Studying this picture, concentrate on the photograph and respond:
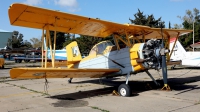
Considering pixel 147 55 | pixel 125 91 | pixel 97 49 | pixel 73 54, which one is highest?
pixel 97 49

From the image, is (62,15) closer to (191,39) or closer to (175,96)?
(175,96)

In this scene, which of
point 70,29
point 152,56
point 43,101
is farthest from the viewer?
point 70,29

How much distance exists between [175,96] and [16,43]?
65882mm

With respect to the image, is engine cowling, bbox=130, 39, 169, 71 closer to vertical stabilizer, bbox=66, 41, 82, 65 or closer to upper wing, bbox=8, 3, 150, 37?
upper wing, bbox=8, 3, 150, 37

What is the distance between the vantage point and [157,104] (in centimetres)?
626

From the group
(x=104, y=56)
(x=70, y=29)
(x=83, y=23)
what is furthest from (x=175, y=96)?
(x=70, y=29)

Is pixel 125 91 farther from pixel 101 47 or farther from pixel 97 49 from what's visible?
pixel 97 49

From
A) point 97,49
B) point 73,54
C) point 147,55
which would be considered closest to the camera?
point 147,55

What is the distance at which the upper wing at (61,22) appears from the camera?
6.41 m

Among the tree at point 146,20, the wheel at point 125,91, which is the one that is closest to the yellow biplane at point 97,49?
the wheel at point 125,91

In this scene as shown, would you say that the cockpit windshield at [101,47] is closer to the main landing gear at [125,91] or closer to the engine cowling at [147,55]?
the engine cowling at [147,55]

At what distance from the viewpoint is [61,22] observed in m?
7.91

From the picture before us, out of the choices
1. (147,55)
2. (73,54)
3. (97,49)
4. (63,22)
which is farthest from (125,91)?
(73,54)

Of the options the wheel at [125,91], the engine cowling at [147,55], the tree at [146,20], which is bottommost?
the wheel at [125,91]
